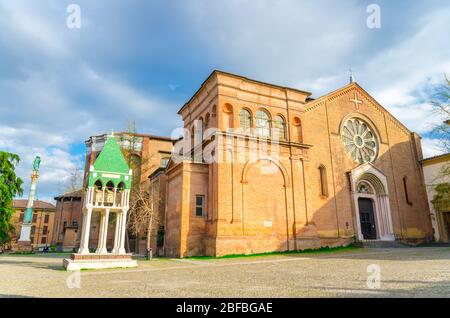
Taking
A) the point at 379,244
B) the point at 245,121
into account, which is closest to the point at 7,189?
the point at 245,121

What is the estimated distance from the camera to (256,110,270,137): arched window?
22.5 metres

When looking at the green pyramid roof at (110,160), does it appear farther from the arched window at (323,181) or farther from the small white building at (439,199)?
the small white building at (439,199)

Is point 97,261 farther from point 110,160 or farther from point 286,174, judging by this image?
point 286,174

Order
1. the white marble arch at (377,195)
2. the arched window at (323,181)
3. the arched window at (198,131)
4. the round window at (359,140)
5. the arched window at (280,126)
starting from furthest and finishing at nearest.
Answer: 1. the round window at (359,140)
2. the white marble arch at (377,195)
3. the arched window at (198,131)
4. the arched window at (323,181)
5. the arched window at (280,126)

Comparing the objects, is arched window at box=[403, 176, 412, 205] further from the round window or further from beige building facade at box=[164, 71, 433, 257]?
the round window

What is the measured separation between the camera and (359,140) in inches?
1066

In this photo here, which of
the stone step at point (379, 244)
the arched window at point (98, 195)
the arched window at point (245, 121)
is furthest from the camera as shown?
the stone step at point (379, 244)

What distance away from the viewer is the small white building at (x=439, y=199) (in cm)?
2647

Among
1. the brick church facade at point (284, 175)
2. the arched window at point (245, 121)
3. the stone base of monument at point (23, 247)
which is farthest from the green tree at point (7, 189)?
the arched window at point (245, 121)

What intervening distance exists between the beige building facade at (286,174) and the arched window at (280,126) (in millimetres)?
81

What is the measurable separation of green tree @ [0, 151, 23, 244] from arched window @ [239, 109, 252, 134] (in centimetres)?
2551

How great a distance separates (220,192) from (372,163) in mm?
15263

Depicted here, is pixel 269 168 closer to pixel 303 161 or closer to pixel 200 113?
pixel 303 161

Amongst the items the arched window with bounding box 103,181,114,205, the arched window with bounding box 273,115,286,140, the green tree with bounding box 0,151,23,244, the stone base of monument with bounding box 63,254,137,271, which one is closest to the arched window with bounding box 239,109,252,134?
the arched window with bounding box 273,115,286,140
